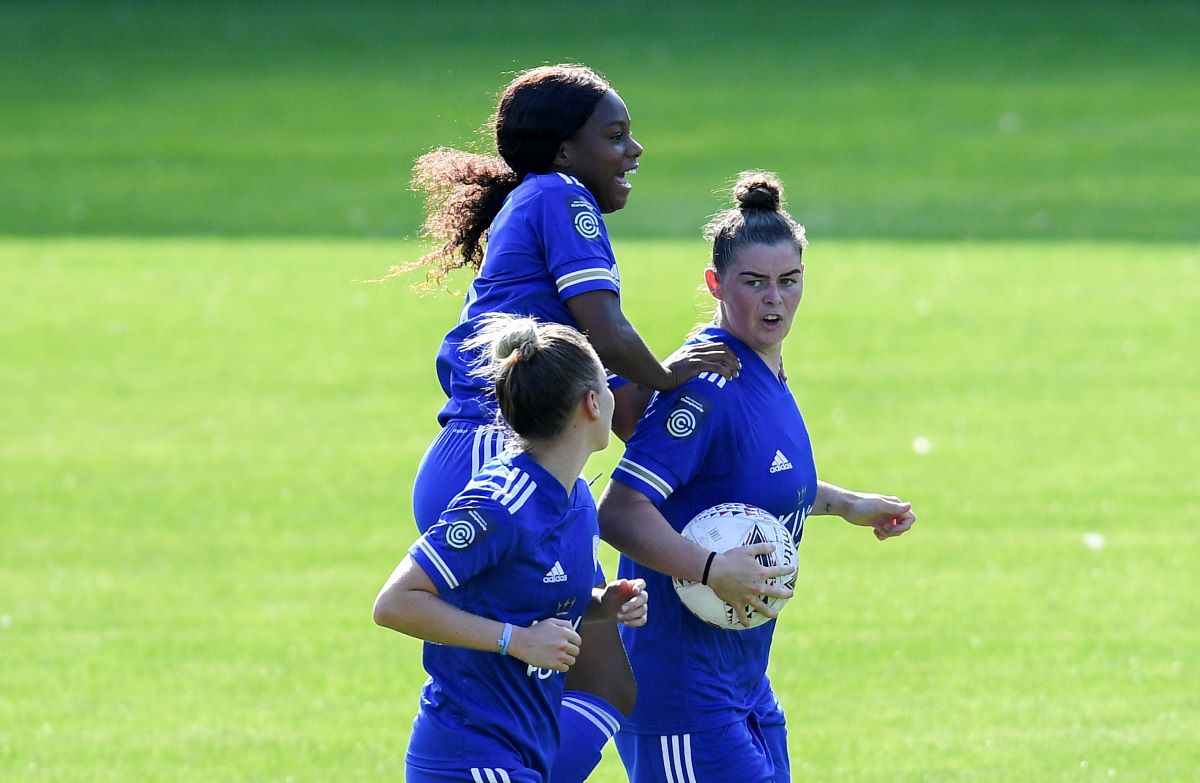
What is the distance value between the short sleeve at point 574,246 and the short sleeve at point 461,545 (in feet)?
3.04

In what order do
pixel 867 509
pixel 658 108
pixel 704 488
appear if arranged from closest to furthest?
pixel 704 488 < pixel 867 509 < pixel 658 108

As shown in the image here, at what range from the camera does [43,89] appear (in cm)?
2861

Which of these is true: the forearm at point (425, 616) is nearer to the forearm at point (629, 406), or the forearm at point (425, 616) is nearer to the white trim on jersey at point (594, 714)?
the white trim on jersey at point (594, 714)

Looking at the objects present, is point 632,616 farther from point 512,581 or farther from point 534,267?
point 534,267

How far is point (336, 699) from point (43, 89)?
2327 centimetres

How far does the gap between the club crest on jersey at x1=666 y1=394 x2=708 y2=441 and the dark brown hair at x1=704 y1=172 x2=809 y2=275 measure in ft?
1.34

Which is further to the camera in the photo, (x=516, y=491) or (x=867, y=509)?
(x=867, y=509)

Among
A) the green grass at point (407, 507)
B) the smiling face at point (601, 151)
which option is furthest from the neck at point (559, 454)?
the green grass at point (407, 507)

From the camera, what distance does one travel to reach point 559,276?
4.79 m

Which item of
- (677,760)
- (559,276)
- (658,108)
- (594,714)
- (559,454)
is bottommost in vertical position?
(677,760)

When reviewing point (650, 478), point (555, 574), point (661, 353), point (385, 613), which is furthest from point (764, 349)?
point (661, 353)

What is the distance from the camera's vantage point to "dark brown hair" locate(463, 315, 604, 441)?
163 inches

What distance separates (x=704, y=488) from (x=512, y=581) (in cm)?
87

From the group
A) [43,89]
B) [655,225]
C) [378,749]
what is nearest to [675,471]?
[378,749]
